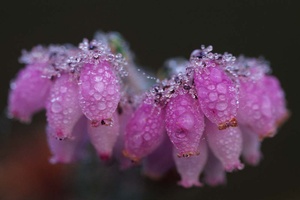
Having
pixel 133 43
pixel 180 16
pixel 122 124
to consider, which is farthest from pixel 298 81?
pixel 122 124

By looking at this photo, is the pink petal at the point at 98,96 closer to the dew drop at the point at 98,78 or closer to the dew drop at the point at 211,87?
the dew drop at the point at 98,78

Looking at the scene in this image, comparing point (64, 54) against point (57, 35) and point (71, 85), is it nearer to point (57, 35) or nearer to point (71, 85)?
point (71, 85)

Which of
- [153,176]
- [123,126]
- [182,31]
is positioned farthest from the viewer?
[182,31]

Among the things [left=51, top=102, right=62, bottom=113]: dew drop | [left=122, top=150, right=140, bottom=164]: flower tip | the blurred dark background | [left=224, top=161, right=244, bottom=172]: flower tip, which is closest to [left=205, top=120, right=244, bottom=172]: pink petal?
[left=224, top=161, right=244, bottom=172]: flower tip

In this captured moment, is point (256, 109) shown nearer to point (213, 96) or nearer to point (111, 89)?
point (213, 96)

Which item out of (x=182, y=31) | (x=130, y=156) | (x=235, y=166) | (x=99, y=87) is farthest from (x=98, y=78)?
(x=182, y=31)
